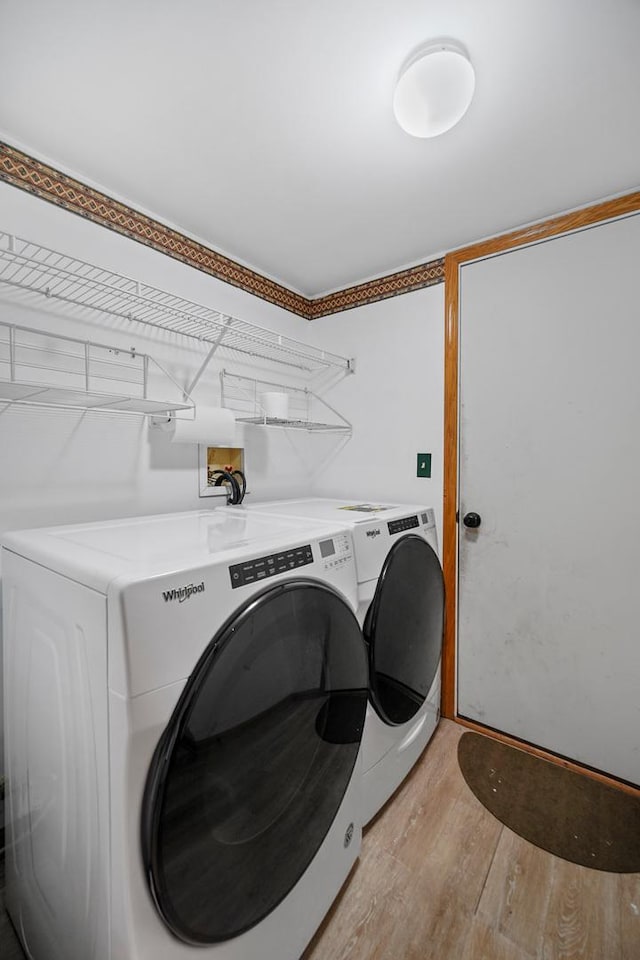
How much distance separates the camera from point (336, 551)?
3.81 feet

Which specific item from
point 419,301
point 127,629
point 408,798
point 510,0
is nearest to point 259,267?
point 419,301

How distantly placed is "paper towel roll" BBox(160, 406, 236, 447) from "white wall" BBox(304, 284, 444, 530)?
0.82 metres

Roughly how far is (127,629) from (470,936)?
49.6 inches

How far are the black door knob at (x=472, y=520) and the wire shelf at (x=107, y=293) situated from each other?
1172 mm

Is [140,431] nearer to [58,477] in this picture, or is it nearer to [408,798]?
[58,477]

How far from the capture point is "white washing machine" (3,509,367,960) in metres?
0.69

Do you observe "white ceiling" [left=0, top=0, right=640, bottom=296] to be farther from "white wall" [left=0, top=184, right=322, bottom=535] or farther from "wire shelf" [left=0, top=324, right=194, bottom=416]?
"wire shelf" [left=0, top=324, right=194, bottom=416]

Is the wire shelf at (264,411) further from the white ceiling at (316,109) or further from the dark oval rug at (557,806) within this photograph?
the dark oval rug at (557,806)

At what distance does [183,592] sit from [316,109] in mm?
1403

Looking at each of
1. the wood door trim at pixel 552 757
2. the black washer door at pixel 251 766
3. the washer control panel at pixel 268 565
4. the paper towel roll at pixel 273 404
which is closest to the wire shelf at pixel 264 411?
the paper towel roll at pixel 273 404

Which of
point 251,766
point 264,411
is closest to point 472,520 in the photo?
point 264,411

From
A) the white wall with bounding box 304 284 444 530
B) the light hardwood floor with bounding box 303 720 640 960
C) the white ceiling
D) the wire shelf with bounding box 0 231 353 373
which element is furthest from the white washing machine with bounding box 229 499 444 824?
the white ceiling

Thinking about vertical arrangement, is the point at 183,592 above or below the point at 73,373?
below

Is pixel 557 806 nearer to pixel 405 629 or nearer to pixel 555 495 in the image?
pixel 405 629
